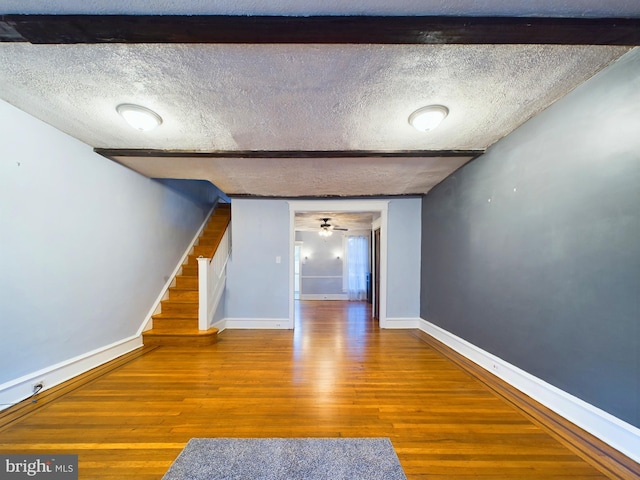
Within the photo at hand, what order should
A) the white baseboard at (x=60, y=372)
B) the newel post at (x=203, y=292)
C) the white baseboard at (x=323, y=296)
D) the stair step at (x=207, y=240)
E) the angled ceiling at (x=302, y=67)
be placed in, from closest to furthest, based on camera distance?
the angled ceiling at (x=302, y=67)
the white baseboard at (x=60, y=372)
the newel post at (x=203, y=292)
the stair step at (x=207, y=240)
the white baseboard at (x=323, y=296)

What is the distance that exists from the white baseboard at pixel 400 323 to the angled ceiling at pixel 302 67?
111 inches

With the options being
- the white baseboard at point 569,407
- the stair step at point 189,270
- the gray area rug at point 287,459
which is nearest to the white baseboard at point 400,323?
the white baseboard at point 569,407

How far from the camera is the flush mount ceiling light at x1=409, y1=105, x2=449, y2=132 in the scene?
1.83 metres

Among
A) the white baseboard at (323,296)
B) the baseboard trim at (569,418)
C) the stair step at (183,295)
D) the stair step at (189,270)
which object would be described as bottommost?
the white baseboard at (323,296)

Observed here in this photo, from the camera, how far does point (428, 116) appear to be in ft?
6.16

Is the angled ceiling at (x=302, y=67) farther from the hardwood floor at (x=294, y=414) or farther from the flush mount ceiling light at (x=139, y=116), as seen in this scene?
the hardwood floor at (x=294, y=414)

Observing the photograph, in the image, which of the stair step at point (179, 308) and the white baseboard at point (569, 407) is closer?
the white baseboard at point (569, 407)

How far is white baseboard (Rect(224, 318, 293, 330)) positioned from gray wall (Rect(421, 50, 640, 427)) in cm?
272

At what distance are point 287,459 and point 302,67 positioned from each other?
231 cm

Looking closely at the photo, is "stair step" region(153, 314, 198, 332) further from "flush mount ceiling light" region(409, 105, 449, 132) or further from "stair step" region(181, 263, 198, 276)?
"flush mount ceiling light" region(409, 105, 449, 132)

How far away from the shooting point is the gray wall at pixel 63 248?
1.86 metres

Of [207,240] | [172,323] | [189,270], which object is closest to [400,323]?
[172,323]

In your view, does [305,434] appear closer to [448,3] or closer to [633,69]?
[448,3]

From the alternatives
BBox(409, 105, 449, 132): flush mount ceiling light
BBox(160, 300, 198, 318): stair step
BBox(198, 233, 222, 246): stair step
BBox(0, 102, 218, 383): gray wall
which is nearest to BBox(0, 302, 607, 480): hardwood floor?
BBox(0, 102, 218, 383): gray wall
